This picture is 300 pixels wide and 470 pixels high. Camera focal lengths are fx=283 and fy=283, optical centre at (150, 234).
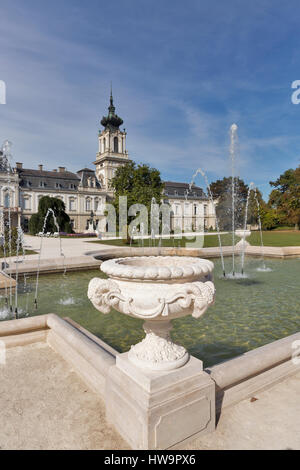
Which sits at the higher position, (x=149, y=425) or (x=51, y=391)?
(x=149, y=425)

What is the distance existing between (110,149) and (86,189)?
35.4ft

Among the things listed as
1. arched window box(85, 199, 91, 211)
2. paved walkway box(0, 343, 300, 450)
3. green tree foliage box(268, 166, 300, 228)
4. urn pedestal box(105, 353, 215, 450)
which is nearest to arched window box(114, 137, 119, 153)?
arched window box(85, 199, 91, 211)

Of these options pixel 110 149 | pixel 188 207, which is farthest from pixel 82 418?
pixel 188 207

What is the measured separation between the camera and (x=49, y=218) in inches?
1607

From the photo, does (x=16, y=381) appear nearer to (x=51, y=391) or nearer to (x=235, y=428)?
(x=51, y=391)

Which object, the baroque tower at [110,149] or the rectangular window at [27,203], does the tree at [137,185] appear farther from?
the baroque tower at [110,149]

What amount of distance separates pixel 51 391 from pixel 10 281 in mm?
6214

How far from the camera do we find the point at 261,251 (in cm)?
1631

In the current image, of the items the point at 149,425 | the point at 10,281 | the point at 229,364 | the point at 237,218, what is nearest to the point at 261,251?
the point at 10,281

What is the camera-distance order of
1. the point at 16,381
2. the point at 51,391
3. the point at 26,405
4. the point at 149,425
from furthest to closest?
the point at 16,381, the point at 51,391, the point at 26,405, the point at 149,425

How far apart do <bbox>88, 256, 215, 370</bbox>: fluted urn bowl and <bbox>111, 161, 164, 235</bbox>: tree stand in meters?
20.8

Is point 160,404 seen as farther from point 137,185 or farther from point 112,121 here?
point 112,121

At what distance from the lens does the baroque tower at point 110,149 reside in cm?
6206

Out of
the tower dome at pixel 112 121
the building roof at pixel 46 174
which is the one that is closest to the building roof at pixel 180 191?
the tower dome at pixel 112 121
